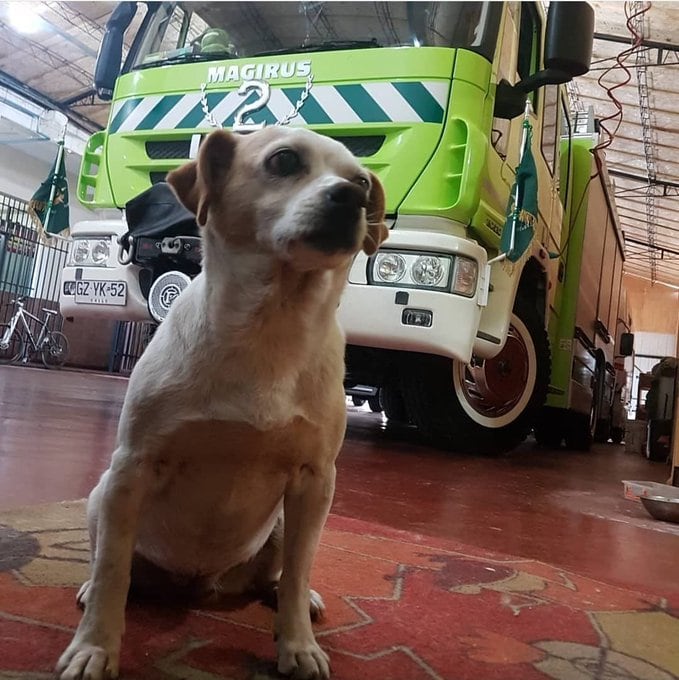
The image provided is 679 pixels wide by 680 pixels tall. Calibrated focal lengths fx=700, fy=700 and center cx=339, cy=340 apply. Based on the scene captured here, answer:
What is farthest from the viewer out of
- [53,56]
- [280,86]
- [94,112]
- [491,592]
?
[94,112]

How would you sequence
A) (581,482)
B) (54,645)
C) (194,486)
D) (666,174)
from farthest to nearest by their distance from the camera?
(666,174), (581,482), (194,486), (54,645)

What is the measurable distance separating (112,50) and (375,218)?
2.97 metres

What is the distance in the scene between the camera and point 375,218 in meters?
1.44

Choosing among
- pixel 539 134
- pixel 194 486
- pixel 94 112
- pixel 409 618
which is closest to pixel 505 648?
pixel 409 618

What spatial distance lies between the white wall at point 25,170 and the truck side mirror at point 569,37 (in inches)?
488

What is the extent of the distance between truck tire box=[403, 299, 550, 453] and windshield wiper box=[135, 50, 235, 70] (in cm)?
A: 185

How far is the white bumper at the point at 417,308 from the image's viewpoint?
3.00 metres

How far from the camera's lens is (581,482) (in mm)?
3832

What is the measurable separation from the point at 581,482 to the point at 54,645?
10.9 ft

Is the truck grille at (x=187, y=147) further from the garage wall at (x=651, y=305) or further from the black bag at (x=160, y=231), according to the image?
the garage wall at (x=651, y=305)

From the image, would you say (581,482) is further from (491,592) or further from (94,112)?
(94,112)

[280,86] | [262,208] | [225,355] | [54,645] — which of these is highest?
[280,86]

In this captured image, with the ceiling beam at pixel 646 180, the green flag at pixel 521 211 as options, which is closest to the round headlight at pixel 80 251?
the green flag at pixel 521 211

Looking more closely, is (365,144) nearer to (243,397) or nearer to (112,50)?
(112,50)
